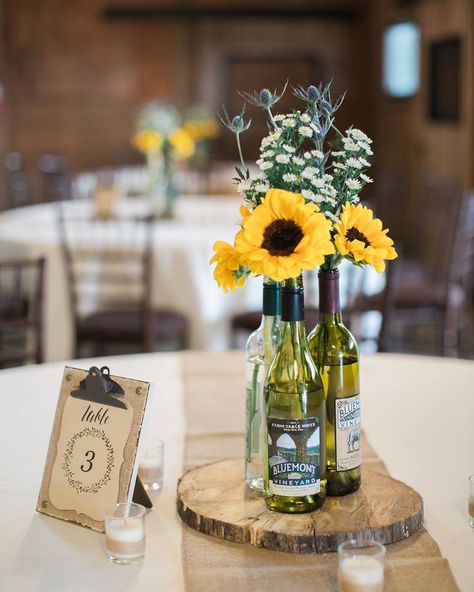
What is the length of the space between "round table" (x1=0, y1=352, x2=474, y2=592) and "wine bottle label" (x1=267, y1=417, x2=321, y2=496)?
0.30ft

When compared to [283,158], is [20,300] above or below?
below

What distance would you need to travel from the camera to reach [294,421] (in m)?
1.33

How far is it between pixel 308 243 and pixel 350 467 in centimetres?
37

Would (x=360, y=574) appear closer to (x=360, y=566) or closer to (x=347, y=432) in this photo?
(x=360, y=566)

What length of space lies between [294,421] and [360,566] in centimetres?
22

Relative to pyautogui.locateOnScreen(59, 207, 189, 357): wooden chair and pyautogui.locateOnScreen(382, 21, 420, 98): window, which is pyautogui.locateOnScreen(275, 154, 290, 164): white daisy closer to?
pyautogui.locateOnScreen(59, 207, 189, 357): wooden chair

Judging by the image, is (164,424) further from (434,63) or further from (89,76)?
(89,76)

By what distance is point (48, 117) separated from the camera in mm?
10211

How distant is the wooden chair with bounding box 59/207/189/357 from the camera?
405 cm

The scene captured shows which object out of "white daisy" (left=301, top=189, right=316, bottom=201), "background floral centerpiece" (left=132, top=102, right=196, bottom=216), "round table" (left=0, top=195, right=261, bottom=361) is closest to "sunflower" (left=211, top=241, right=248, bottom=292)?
"white daisy" (left=301, top=189, right=316, bottom=201)

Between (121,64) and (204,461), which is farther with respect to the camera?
(121,64)

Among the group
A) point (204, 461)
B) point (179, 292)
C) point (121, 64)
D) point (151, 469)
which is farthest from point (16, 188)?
point (151, 469)

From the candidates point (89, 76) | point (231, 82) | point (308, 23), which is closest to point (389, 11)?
point (308, 23)

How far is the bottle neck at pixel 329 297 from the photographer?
138 centimetres
